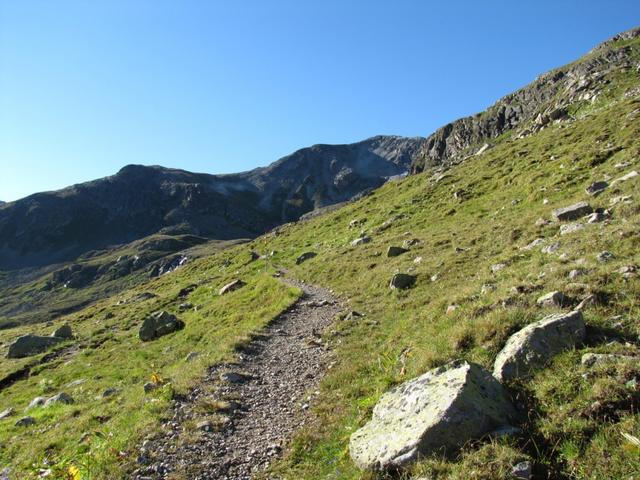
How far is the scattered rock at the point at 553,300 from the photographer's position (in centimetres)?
1048

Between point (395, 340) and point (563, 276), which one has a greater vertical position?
point (563, 276)

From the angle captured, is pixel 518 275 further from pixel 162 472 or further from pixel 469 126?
pixel 469 126

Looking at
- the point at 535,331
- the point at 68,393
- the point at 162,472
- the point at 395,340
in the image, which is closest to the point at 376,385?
the point at 395,340

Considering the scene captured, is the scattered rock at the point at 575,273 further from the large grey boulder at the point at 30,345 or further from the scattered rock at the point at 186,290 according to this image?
the large grey boulder at the point at 30,345

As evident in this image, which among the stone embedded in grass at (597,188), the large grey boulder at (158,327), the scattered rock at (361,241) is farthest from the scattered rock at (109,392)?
the stone embedded in grass at (597,188)

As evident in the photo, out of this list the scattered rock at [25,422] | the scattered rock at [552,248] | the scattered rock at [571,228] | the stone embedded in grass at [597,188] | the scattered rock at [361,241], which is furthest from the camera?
the scattered rock at [361,241]

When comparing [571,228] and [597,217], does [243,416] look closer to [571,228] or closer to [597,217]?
[571,228]

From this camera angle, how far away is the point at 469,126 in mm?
127125

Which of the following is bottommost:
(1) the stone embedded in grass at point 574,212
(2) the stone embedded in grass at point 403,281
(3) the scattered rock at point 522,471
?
(2) the stone embedded in grass at point 403,281

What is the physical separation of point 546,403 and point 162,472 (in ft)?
26.9

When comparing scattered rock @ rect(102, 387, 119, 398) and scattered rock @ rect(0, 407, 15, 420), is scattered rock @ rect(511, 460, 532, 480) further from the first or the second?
scattered rock @ rect(0, 407, 15, 420)

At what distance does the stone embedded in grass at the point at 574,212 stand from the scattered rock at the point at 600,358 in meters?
14.7

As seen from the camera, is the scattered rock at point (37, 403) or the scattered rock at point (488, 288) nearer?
the scattered rock at point (488, 288)

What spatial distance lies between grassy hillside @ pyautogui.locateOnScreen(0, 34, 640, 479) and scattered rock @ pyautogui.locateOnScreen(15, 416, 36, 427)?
14.2 inches
